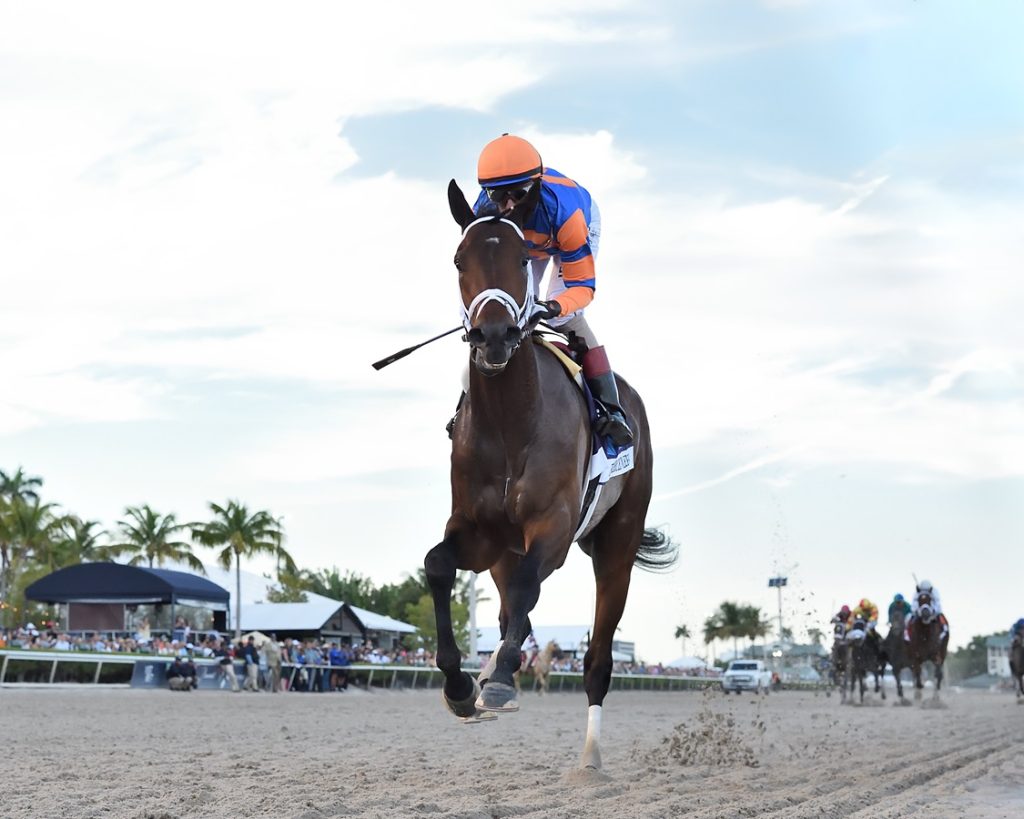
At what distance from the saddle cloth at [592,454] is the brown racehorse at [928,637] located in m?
20.7

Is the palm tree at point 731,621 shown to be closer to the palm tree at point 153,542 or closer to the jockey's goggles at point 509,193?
the palm tree at point 153,542

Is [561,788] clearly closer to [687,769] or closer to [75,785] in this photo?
[687,769]

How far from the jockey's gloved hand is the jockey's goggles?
25.5 inches

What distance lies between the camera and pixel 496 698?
618 centimetres

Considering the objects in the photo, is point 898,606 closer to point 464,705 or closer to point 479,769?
point 479,769

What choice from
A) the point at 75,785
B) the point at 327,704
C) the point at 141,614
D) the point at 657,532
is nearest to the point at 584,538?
the point at 657,532

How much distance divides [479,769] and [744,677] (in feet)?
146

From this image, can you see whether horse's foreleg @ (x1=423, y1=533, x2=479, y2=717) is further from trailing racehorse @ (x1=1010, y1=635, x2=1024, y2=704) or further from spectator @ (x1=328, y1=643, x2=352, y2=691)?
trailing racehorse @ (x1=1010, y1=635, x2=1024, y2=704)

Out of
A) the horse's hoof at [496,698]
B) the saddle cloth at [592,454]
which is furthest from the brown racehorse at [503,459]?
the saddle cloth at [592,454]

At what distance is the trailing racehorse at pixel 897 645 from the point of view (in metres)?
28.5

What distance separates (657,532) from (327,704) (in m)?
16.1

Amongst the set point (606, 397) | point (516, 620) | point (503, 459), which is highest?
point (606, 397)

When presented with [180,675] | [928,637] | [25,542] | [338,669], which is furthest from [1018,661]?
[25,542]

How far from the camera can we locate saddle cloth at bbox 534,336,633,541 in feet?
24.9
